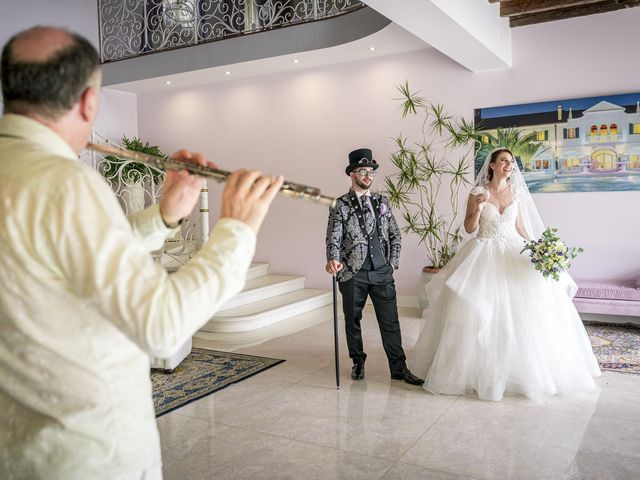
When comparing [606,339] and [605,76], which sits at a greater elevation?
[605,76]

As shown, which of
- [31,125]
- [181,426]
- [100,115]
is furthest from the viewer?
[100,115]

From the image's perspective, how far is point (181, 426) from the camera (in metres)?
4.04

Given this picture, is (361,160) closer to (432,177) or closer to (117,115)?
(432,177)

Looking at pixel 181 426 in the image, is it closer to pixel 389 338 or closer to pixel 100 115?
pixel 389 338

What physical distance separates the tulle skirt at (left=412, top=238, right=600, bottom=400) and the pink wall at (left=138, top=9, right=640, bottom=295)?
9.45 ft

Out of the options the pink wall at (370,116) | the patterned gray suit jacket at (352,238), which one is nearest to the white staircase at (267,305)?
the pink wall at (370,116)

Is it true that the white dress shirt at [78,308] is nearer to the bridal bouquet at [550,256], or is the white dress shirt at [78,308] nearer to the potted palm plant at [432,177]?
the bridal bouquet at [550,256]

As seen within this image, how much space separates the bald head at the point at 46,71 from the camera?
1186 mm

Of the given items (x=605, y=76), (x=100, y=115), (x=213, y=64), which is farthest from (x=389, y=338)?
(x=100, y=115)

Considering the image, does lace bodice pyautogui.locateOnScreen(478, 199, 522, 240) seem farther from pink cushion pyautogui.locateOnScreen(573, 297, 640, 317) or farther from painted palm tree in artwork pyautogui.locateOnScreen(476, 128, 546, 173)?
painted palm tree in artwork pyautogui.locateOnScreen(476, 128, 546, 173)

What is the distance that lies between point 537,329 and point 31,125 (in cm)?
403

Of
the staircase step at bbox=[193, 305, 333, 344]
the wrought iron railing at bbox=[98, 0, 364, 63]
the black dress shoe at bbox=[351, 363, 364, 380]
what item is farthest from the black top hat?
the wrought iron railing at bbox=[98, 0, 364, 63]

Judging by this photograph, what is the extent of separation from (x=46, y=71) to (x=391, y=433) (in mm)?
3222

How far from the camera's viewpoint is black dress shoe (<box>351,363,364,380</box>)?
5004 mm
